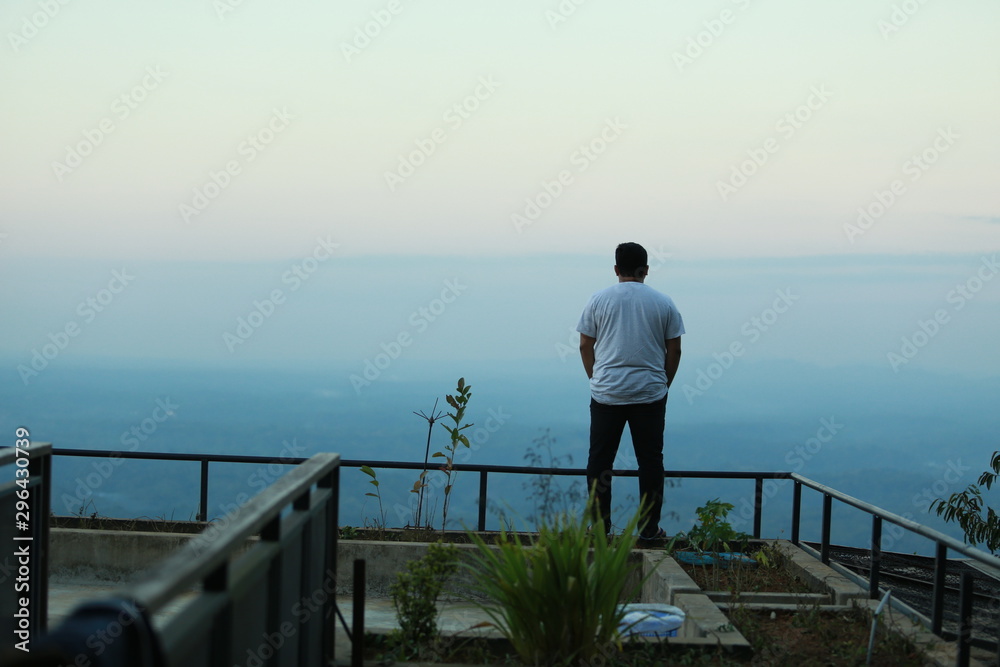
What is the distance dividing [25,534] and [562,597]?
2371 millimetres

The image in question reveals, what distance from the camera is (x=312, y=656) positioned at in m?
3.74

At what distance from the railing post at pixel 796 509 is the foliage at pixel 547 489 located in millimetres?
1790

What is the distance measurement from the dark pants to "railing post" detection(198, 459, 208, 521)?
298 cm

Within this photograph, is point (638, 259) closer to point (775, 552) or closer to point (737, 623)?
point (775, 552)

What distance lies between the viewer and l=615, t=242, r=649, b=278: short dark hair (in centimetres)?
717

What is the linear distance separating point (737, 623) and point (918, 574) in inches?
182

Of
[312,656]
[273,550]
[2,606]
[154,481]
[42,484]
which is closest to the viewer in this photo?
[273,550]

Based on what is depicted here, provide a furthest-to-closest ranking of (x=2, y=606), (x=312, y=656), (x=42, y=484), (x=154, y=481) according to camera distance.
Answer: (x=154, y=481)
(x=42, y=484)
(x=2, y=606)
(x=312, y=656)

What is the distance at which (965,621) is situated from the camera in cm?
439

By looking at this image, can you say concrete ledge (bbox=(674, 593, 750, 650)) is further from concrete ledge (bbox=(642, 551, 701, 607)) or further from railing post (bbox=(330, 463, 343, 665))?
railing post (bbox=(330, 463, 343, 665))

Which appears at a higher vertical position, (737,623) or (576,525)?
(576,525)

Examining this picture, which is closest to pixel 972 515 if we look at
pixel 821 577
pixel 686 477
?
pixel 686 477

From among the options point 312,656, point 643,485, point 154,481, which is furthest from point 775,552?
point 154,481

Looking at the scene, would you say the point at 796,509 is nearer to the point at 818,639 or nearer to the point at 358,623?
the point at 818,639
